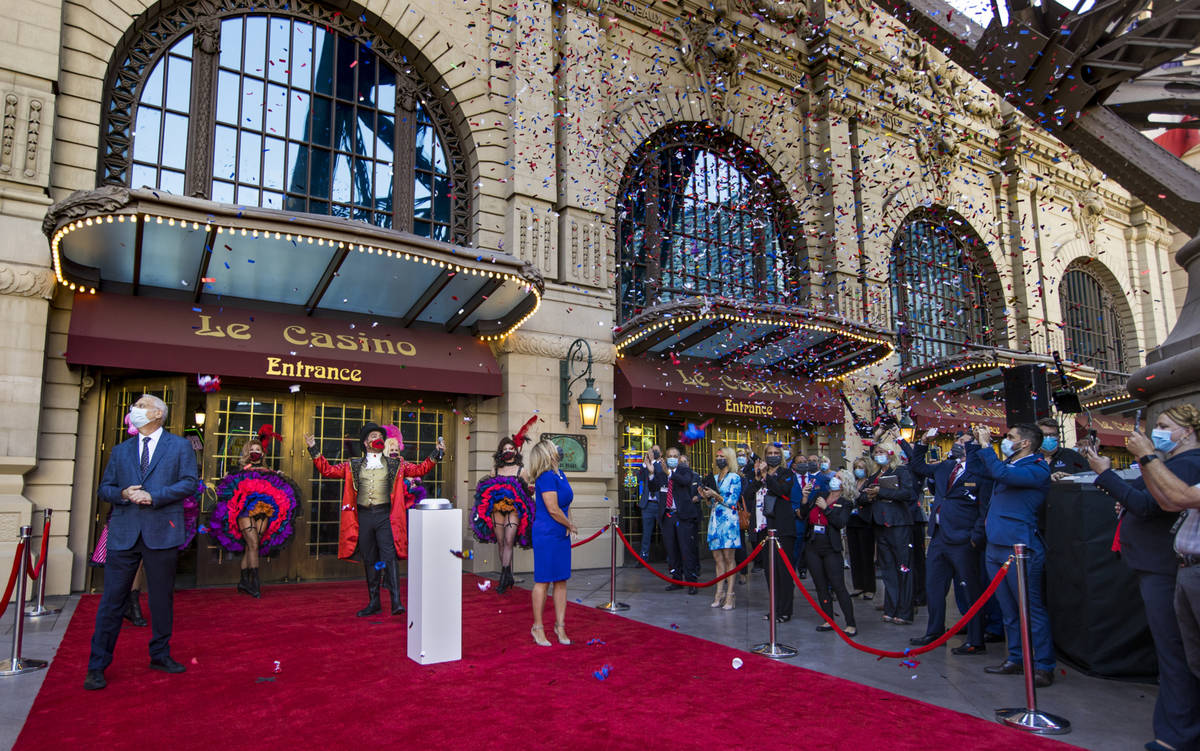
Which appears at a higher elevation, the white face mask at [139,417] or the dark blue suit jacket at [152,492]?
the white face mask at [139,417]

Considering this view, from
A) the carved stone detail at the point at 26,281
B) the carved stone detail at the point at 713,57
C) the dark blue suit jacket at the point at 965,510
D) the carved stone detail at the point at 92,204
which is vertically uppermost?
the carved stone detail at the point at 713,57

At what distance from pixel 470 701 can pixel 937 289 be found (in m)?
20.9

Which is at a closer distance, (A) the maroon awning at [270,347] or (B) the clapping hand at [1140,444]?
(B) the clapping hand at [1140,444]

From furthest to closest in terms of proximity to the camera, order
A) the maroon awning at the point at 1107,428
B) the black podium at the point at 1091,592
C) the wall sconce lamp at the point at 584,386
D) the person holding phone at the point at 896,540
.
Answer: the maroon awning at the point at 1107,428 < the wall sconce lamp at the point at 584,386 < the person holding phone at the point at 896,540 < the black podium at the point at 1091,592

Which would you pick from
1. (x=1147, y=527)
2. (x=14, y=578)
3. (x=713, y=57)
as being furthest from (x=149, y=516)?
(x=713, y=57)

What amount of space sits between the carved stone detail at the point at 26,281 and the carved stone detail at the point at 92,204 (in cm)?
152

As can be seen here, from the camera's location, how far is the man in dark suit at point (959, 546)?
7371mm

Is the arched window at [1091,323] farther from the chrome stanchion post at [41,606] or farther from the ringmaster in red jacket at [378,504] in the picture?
the chrome stanchion post at [41,606]

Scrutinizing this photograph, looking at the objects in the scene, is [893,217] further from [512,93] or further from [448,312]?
[448,312]

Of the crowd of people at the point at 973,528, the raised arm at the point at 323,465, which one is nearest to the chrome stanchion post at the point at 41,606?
the raised arm at the point at 323,465

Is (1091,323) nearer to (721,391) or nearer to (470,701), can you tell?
(721,391)

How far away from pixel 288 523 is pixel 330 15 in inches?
353

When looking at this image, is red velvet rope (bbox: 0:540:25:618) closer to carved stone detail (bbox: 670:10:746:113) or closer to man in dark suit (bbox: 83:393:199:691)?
man in dark suit (bbox: 83:393:199:691)

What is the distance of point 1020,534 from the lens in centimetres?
646
